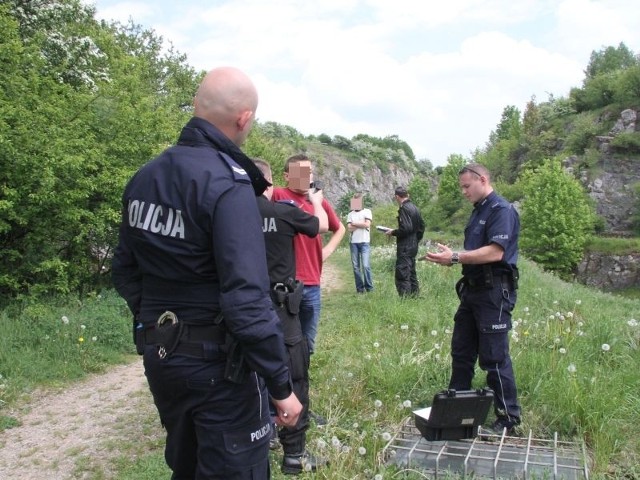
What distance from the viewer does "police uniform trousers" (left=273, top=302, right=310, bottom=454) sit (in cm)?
370

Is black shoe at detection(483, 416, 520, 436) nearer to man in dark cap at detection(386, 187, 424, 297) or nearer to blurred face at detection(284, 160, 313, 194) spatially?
blurred face at detection(284, 160, 313, 194)

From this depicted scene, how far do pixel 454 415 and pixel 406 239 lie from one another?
654cm

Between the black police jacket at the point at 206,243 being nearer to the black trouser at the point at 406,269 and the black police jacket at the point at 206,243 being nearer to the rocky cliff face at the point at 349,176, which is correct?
the black trouser at the point at 406,269

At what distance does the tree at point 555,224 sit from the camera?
40.6 metres

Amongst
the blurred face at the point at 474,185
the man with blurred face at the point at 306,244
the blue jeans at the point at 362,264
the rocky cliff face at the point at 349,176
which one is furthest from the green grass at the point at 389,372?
the rocky cliff face at the point at 349,176

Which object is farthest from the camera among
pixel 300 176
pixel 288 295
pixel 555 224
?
pixel 555 224

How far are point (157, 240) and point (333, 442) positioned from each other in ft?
7.32

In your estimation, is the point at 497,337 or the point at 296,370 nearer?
the point at 296,370

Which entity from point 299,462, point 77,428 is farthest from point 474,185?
point 77,428

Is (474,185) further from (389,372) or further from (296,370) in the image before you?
(296,370)

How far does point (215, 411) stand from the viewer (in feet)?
7.42

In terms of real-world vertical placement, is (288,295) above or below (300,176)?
below

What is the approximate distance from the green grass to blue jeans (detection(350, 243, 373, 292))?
239cm

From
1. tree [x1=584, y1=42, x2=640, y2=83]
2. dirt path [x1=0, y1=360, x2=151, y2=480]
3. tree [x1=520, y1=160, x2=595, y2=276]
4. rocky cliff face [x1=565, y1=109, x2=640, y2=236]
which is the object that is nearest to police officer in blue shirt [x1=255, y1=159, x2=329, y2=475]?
dirt path [x1=0, y1=360, x2=151, y2=480]
